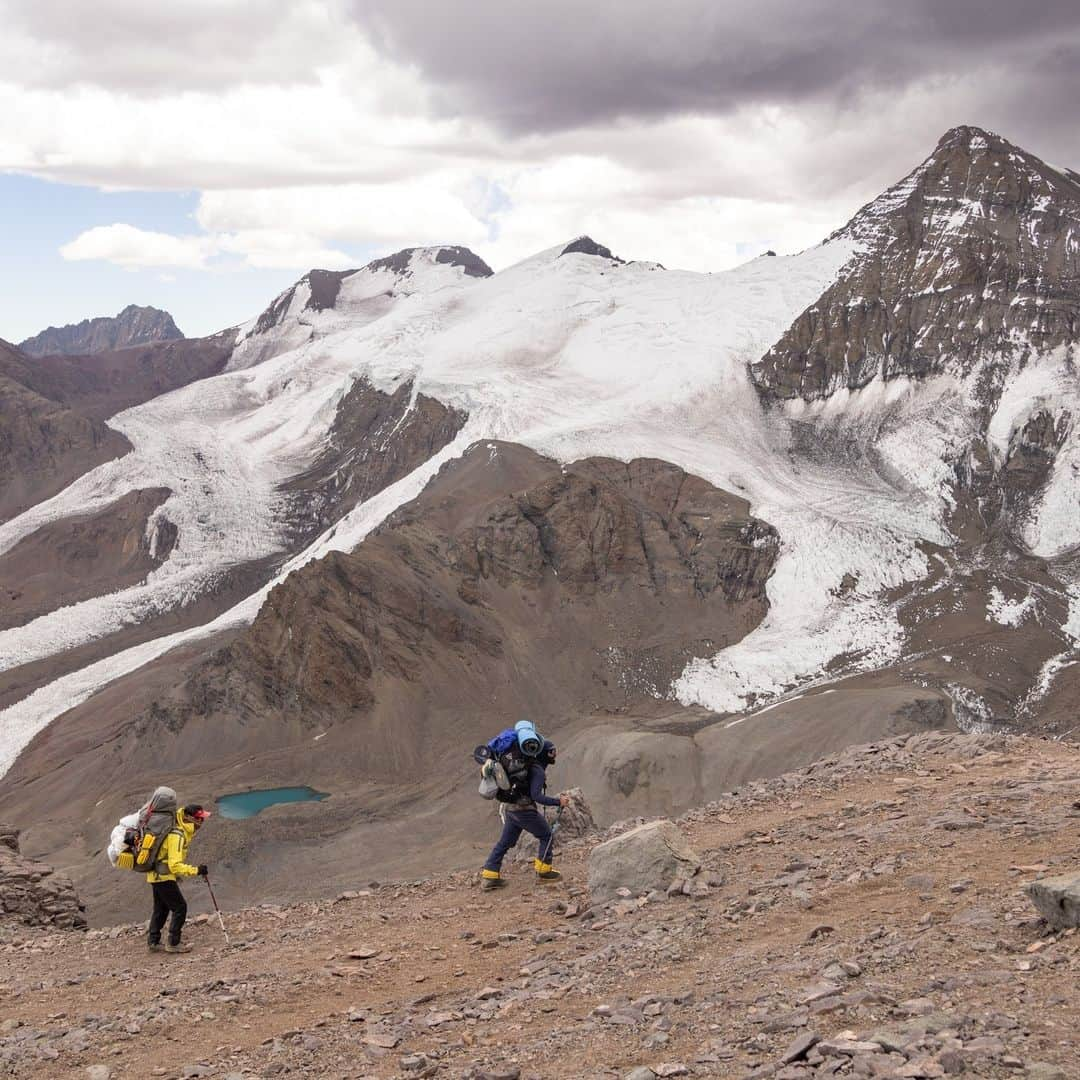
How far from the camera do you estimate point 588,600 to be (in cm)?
7412

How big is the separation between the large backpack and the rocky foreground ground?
1.06 meters

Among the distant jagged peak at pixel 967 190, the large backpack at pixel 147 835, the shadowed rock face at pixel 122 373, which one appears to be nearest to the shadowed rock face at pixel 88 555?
the shadowed rock face at pixel 122 373

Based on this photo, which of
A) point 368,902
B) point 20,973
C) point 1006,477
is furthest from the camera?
point 1006,477

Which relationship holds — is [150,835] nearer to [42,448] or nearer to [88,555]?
[88,555]

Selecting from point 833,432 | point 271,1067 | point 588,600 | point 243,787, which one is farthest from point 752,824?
point 833,432

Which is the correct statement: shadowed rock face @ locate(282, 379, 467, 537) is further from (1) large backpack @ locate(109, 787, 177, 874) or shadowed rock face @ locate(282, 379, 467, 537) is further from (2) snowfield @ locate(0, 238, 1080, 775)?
(1) large backpack @ locate(109, 787, 177, 874)

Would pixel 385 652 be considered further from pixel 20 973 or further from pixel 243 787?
pixel 20 973

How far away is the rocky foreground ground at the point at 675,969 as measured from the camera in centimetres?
732

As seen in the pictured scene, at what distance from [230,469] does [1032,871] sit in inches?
4701

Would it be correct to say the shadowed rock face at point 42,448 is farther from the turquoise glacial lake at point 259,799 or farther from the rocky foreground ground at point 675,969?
the rocky foreground ground at point 675,969

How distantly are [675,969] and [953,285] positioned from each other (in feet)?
347

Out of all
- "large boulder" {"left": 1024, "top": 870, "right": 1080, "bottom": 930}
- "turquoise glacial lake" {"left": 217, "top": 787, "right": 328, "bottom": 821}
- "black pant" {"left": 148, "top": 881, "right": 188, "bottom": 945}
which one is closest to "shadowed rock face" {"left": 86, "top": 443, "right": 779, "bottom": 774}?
"turquoise glacial lake" {"left": 217, "top": 787, "right": 328, "bottom": 821}

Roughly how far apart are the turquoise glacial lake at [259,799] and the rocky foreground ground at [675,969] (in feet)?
129

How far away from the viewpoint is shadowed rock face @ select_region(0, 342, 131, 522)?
12569 centimetres
